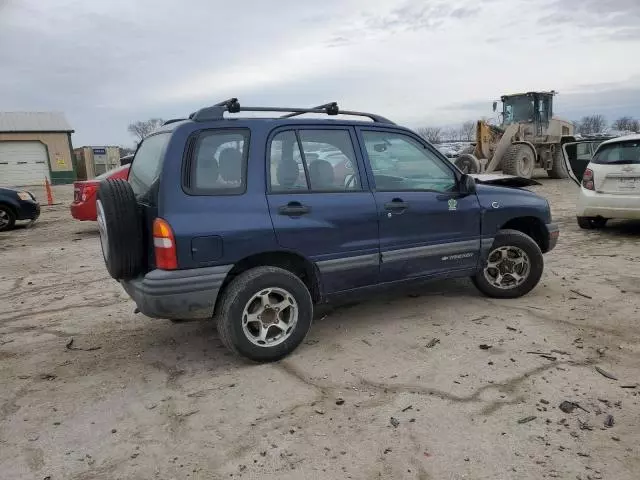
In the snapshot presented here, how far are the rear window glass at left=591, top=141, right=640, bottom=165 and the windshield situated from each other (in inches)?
481

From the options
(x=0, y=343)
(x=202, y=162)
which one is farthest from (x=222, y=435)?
(x=0, y=343)

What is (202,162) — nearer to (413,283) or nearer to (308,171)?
(308,171)

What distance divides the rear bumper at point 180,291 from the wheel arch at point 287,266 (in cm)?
13

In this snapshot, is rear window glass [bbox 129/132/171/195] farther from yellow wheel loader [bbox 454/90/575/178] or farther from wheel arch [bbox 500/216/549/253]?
yellow wheel loader [bbox 454/90/575/178]

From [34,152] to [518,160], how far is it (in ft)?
93.4

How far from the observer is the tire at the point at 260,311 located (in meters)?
Answer: 3.56

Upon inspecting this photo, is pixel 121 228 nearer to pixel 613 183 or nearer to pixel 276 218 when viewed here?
pixel 276 218

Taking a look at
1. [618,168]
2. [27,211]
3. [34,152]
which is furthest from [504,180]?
[34,152]

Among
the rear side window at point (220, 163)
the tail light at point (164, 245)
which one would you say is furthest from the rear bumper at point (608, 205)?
the tail light at point (164, 245)

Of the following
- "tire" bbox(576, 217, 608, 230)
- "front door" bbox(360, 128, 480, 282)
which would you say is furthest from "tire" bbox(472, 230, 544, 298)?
"tire" bbox(576, 217, 608, 230)

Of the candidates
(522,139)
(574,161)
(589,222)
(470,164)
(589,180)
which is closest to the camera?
(589,180)

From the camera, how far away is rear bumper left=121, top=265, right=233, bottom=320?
3.39 meters

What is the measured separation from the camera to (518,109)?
63.7 feet

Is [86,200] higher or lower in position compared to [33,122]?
lower
